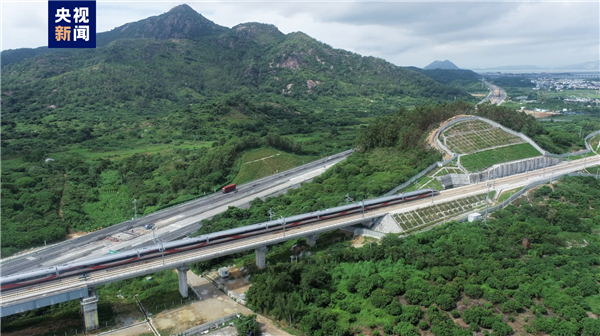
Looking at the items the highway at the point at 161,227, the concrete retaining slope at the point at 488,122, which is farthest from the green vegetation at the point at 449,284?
the concrete retaining slope at the point at 488,122

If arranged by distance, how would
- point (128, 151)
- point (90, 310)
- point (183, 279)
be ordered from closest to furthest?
point (90, 310) → point (183, 279) → point (128, 151)

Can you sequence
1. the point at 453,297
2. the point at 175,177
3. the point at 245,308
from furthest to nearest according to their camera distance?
the point at 175,177 → the point at 245,308 → the point at 453,297

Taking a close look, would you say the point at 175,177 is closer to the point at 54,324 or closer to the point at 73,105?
the point at 54,324

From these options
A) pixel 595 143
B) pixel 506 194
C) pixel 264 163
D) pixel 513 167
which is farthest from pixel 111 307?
pixel 595 143

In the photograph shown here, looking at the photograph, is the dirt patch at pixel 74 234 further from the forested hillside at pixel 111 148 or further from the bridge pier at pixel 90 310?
the bridge pier at pixel 90 310

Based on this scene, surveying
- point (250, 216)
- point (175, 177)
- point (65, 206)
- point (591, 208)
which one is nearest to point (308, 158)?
point (175, 177)

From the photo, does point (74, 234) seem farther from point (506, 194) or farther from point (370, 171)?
point (506, 194)

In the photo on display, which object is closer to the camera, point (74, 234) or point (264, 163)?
point (74, 234)
